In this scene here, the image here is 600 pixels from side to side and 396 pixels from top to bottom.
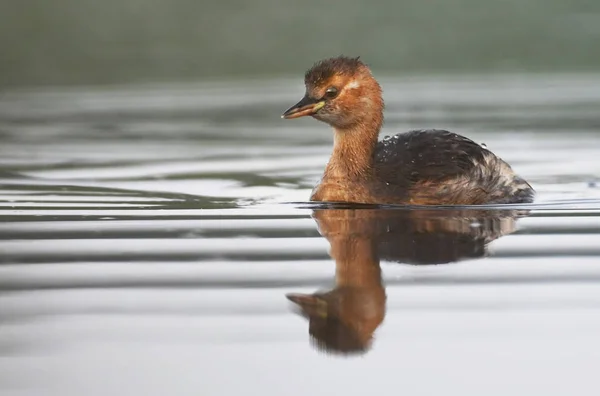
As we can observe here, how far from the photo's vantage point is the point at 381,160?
10625 mm

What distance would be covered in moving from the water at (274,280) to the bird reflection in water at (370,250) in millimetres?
17

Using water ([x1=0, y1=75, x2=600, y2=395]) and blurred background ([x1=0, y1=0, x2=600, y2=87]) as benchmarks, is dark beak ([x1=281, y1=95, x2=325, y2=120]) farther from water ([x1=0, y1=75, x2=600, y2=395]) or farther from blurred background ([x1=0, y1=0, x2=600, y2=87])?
blurred background ([x1=0, y1=0, x2=600, y2=87])

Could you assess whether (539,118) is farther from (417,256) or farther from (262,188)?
(417,256)

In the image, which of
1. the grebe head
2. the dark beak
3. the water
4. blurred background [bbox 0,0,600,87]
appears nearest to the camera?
the water

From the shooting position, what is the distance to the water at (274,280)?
5.72 meters

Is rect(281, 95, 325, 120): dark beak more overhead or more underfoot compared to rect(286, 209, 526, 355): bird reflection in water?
more overhead

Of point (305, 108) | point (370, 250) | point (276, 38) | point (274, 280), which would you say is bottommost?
point (274, 280)

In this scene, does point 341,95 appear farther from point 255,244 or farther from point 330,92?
point 255,244

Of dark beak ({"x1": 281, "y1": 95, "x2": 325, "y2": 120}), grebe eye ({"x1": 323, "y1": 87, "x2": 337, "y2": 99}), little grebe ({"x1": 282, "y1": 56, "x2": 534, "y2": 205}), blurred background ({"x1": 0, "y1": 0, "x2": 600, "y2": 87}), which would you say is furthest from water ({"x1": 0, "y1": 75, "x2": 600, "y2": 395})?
blurred background ({"x1": 0, "y1": 0, "x2": 600, "y2": 87})

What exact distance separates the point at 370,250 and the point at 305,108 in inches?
102

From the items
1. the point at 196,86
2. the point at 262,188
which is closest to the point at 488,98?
the point at 196,86

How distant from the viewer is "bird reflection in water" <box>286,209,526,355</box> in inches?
252

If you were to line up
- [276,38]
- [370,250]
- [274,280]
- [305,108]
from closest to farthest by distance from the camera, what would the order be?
1. [274,280]
2. [370,250]
3. [305,108]
4. [276,38]

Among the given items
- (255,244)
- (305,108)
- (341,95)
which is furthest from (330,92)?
(255,244)
